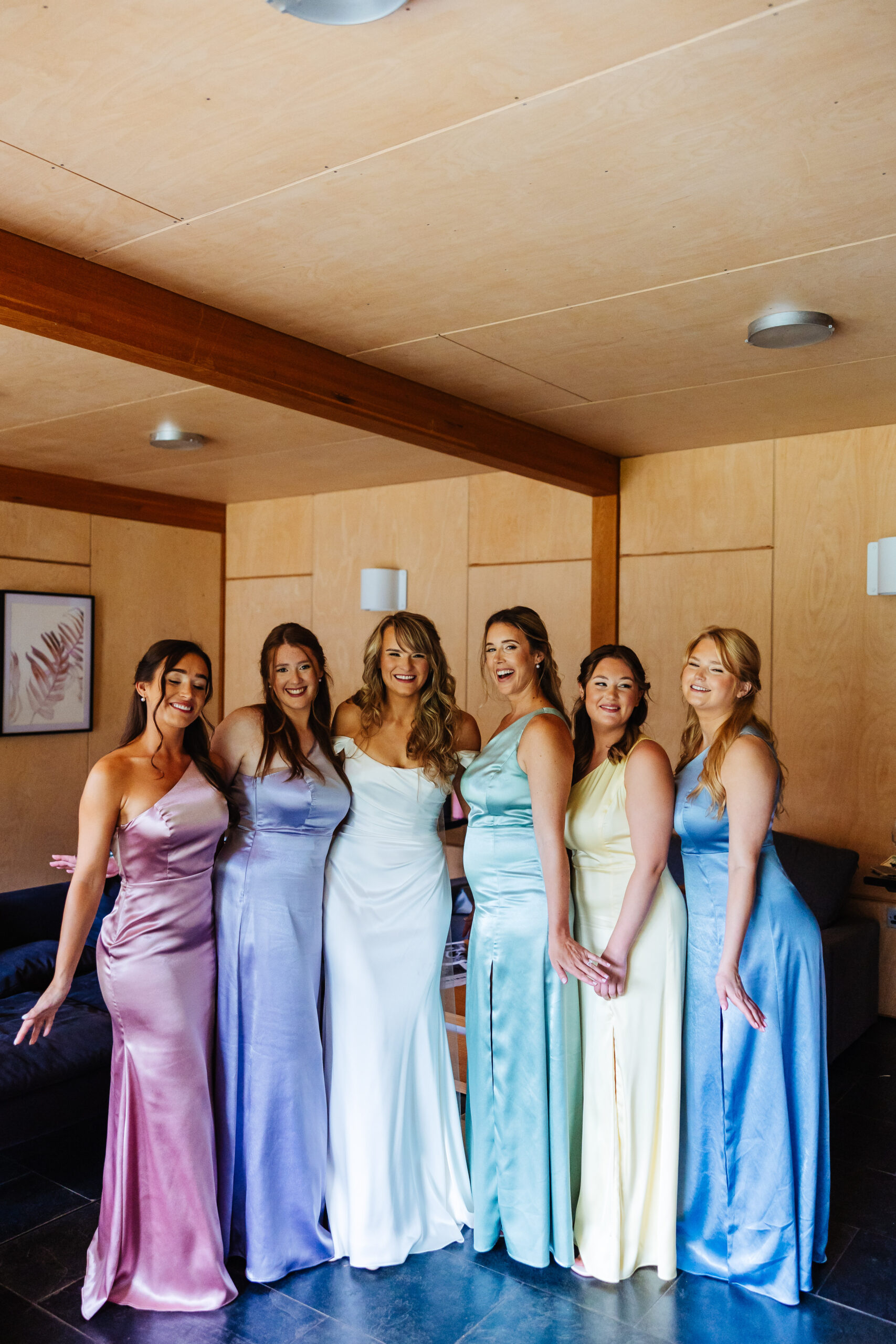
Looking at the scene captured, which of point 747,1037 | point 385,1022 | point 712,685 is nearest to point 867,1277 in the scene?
point 747,1037

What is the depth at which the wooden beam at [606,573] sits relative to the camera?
5.38 m

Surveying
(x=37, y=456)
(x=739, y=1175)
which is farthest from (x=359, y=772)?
(x=37, y=456)

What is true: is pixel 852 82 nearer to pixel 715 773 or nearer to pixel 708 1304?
pixel 715 773

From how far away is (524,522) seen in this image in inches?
227

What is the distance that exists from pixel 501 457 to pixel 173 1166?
3.07 metres

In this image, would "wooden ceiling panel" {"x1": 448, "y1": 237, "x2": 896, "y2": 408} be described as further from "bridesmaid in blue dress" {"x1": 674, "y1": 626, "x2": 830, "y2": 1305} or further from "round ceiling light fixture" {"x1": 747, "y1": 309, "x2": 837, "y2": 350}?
"bridesmaid in blue dress" {"x1": 674, "y1": 626, "x2": 830, "y2": 1305}

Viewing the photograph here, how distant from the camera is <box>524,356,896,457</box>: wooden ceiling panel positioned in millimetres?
3832

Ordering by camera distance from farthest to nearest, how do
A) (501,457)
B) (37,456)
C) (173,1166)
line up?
1. (37,456)
2. (501,457)
3. (173,1166)

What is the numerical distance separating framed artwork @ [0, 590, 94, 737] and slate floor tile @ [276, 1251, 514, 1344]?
166 inches

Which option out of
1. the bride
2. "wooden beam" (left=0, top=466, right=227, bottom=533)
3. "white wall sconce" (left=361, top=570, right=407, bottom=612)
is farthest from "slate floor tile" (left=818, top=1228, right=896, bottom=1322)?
"wooden beam" (left=0, top=466, right=227, bottom=533)

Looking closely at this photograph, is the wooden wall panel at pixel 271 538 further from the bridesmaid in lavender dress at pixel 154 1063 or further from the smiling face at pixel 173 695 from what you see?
the bridesmaid in lavender dress at pixel 154 1063

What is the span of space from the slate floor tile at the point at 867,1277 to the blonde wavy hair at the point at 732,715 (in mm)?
1301

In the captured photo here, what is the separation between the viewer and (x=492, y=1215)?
111 inches

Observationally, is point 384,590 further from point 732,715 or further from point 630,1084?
point 630,1084
